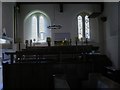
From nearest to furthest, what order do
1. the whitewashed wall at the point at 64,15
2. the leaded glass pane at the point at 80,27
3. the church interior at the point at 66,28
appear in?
1. the church interior at the point at 66,28
2. the whitewashed wall at the point at 64,15
3. the leaded glass pane at the point at 80,27

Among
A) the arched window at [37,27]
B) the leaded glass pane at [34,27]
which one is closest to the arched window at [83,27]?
the arched window at [37,27]

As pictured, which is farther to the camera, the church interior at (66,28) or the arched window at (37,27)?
the arched window at (37,27)

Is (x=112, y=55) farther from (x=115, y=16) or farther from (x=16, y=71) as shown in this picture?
(x=16, y=71)

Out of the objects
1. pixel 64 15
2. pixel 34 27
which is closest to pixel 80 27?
pixel 64 15

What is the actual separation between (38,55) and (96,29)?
21.7ft

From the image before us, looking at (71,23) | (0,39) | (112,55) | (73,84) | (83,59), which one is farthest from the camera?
(71,23)

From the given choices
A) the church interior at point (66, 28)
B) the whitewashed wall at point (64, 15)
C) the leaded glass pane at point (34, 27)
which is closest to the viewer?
the church interior at point (66, 28)

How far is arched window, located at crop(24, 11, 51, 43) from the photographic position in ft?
42.6

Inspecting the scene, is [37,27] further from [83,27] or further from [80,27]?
[83,27]

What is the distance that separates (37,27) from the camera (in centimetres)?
1312

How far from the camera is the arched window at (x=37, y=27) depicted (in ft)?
42.6

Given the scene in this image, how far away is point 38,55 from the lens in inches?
278

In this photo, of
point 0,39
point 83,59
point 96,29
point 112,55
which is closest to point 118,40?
point 112,55

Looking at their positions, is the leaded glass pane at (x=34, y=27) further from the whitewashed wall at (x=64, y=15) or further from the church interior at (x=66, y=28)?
the whitewashed wall at (x=64, y=15)
